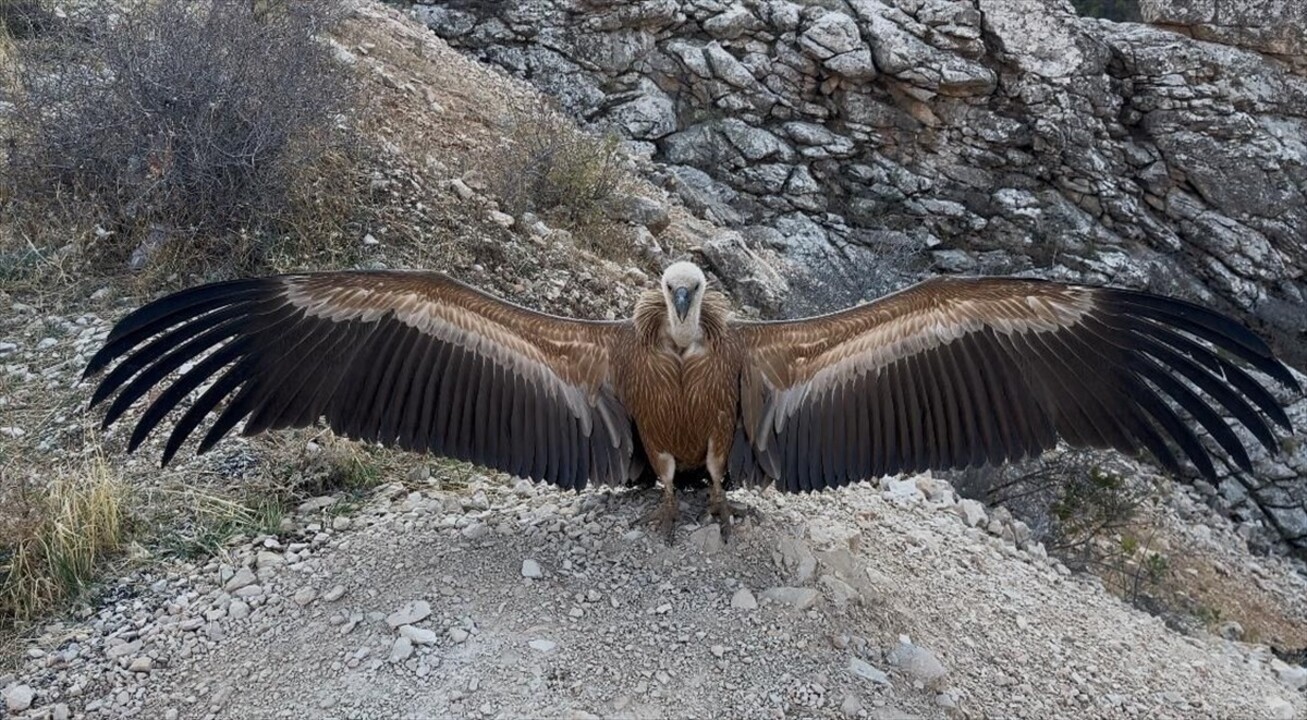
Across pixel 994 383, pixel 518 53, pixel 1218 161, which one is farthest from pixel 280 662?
pixel 1218 161

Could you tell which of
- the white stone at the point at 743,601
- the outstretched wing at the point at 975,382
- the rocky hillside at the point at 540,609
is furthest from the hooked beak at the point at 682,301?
the white stone at the point at 743,601

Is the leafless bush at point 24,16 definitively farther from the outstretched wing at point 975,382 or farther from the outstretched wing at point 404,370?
the outstretched wing at point 975,382

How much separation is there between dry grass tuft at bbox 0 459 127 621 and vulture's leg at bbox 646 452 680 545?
7.56 feet

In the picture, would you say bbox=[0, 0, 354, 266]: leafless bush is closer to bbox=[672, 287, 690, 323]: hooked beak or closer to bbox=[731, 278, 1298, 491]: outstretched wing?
bbox=[672, 287, 690, 323]: hooked beak

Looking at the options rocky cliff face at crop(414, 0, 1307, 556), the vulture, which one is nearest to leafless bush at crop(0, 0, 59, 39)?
the vulture

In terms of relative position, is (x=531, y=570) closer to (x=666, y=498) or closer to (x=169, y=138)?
(x=666, y=498)

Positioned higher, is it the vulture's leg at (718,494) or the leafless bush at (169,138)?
the leafless bush at (169,138)

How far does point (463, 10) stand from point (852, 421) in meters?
12.4

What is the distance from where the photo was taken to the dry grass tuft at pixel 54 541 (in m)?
4.48

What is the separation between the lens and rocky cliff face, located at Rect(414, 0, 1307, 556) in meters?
15.6

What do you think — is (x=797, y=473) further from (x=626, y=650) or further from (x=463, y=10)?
(x=463, y=10)

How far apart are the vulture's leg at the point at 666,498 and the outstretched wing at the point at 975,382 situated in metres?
0.29

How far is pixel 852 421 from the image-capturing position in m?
4.80

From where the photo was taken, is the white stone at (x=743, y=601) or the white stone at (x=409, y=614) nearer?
the white stone at (x=409, y=614)
